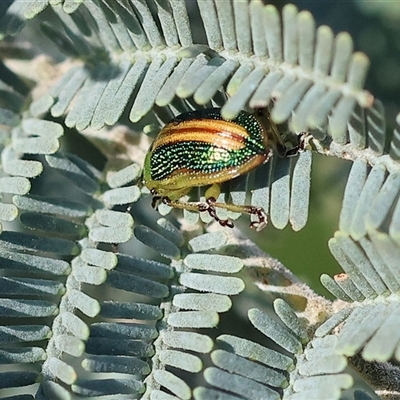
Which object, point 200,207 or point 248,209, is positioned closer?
point 248,209

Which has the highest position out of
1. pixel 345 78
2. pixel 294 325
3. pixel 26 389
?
pixel 345 78

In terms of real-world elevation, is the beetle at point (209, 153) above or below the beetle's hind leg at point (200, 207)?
above

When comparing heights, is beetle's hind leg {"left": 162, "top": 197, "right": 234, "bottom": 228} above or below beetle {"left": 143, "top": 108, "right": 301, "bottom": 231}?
below

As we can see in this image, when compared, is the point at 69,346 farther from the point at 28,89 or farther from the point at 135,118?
the point at 28,89

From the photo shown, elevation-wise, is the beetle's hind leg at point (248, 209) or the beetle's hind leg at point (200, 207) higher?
the beetle's hind leg at point (248, 209)

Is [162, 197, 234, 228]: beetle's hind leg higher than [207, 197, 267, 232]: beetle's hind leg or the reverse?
the reverse

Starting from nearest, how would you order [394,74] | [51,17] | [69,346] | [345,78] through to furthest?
1. [345,78]
2. [69,346]
3. [51,17]
4. [394,74]

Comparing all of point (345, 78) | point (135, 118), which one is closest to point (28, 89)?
point (135, 118)

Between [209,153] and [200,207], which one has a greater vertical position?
[209,153]
